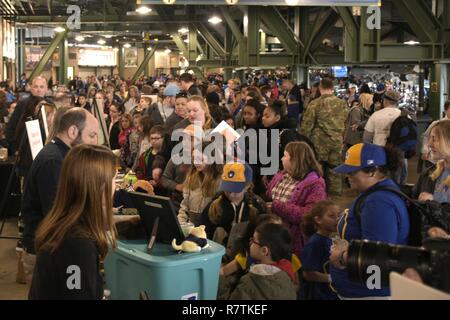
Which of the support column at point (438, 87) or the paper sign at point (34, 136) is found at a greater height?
the support column at point (438, 87)

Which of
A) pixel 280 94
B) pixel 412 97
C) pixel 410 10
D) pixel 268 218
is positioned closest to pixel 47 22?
pixel 280 94

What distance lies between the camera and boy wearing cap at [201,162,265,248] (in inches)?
193

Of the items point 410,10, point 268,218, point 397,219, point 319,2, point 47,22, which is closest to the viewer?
point 397,219

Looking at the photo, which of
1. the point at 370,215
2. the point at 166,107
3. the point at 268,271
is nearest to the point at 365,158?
the point at 370,215

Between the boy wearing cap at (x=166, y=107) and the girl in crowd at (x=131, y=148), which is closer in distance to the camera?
the girl in crowd at (x=131, y=148)

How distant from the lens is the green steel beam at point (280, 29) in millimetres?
15141

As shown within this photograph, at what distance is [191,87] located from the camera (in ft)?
34.9

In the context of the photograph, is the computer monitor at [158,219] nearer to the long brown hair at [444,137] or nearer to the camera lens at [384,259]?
the camera lens at [384,259]

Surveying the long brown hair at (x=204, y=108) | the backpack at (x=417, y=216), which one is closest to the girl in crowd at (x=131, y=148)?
the long brown hair at (x=204, y=108)

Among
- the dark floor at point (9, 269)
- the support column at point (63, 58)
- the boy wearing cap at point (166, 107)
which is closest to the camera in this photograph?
the dark floor at point (9, 269)

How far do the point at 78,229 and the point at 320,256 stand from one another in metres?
2.31

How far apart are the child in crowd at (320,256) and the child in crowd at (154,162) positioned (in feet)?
8.31

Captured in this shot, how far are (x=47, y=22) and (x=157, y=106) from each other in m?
13.7

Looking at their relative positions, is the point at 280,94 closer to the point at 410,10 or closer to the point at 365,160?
the point at 410,10
